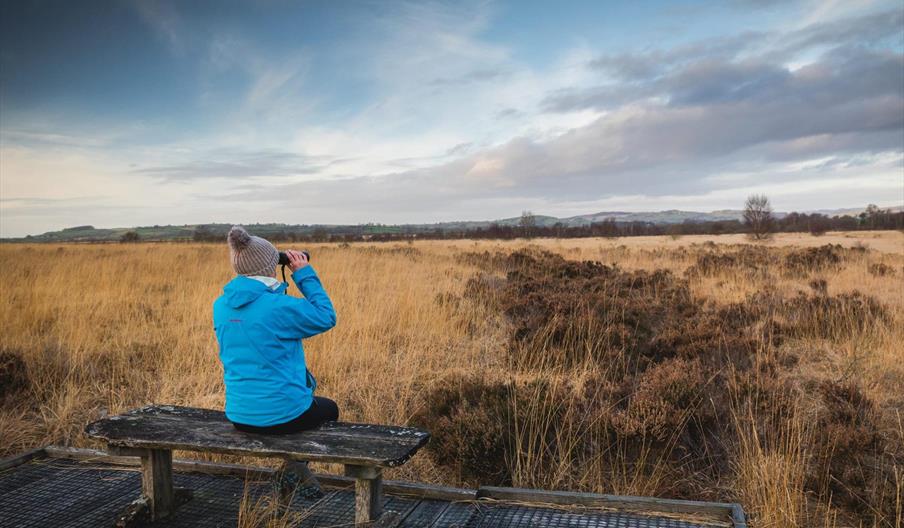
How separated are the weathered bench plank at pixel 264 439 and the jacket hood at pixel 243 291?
2.29 ft

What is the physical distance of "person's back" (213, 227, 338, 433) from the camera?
291cm

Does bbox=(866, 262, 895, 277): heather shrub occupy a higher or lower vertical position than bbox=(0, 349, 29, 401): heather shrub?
higher

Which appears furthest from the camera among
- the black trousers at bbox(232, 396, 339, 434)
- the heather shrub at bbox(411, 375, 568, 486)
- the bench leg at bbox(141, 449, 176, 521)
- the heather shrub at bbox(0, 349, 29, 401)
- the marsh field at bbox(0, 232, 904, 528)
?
the heather shrub at bbox(0, 349, 29, 401)

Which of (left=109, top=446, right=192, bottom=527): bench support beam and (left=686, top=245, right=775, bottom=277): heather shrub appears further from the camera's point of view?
(left=686, top=245, right=775, bottom=277): heather shrub

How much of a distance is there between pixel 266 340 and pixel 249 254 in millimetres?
450

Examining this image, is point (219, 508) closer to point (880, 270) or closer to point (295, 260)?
point (295, 260)

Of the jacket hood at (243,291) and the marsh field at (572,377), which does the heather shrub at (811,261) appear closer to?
the marsh field at (572,377)

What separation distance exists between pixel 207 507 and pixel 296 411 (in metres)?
0.93

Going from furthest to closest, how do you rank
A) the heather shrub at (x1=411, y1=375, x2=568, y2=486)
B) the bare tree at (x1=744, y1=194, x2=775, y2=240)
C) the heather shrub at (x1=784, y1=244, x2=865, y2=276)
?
the bare tree at (x1=744, y1=194, x2=775, y2=240) < the heather shrub at (x1=784, y1=244, x2=865, y2=276) < the heather shrub at (x1=411, y1=375, x2=568, y2=486)

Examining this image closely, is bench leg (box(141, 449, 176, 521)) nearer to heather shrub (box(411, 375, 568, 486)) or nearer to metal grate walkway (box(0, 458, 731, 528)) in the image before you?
metal grate walkway (box(0, 458, 731, 528))

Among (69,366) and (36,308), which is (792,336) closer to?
(69,366)

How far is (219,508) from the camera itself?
3.34 m

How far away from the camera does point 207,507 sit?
3.36m

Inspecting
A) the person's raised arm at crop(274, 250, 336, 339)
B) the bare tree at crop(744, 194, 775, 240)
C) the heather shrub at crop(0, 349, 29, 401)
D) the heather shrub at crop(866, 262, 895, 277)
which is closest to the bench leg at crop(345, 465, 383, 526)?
the person's raised arm at crop(274, 250, 336, 339)
